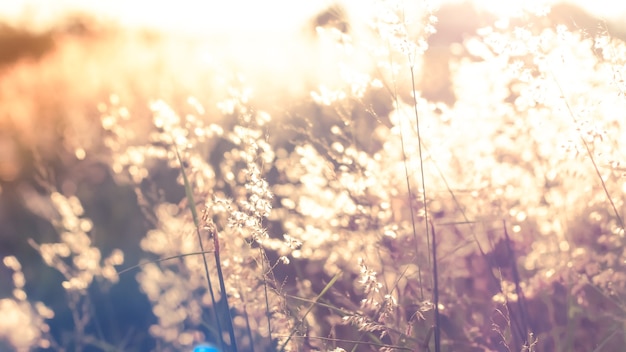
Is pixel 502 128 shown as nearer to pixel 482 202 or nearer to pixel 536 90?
pixel 482 202

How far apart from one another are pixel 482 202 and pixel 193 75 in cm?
193

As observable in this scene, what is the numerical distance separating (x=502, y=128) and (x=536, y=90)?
0.63 m

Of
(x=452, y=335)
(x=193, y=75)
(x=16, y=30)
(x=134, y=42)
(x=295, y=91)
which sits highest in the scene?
(x=16, y=30)

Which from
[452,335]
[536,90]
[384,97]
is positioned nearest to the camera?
[536,90]

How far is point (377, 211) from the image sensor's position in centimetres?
189

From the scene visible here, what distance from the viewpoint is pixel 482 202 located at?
77.1 inches

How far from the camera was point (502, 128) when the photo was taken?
223cm

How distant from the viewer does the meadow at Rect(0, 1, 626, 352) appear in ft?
4.86

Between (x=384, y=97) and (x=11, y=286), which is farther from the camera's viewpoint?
(x=11, y=286)

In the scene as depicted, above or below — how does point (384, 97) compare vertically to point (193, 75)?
below

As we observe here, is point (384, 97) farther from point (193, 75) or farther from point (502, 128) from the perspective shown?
point (193, 75)

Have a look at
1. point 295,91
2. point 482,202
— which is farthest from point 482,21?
point 295,91

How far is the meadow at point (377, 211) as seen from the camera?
1482 mm

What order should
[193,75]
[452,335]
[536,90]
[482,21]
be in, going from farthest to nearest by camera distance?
1. [193,75]
2. [482,21]
3. [452,335]
4. [536,90]
